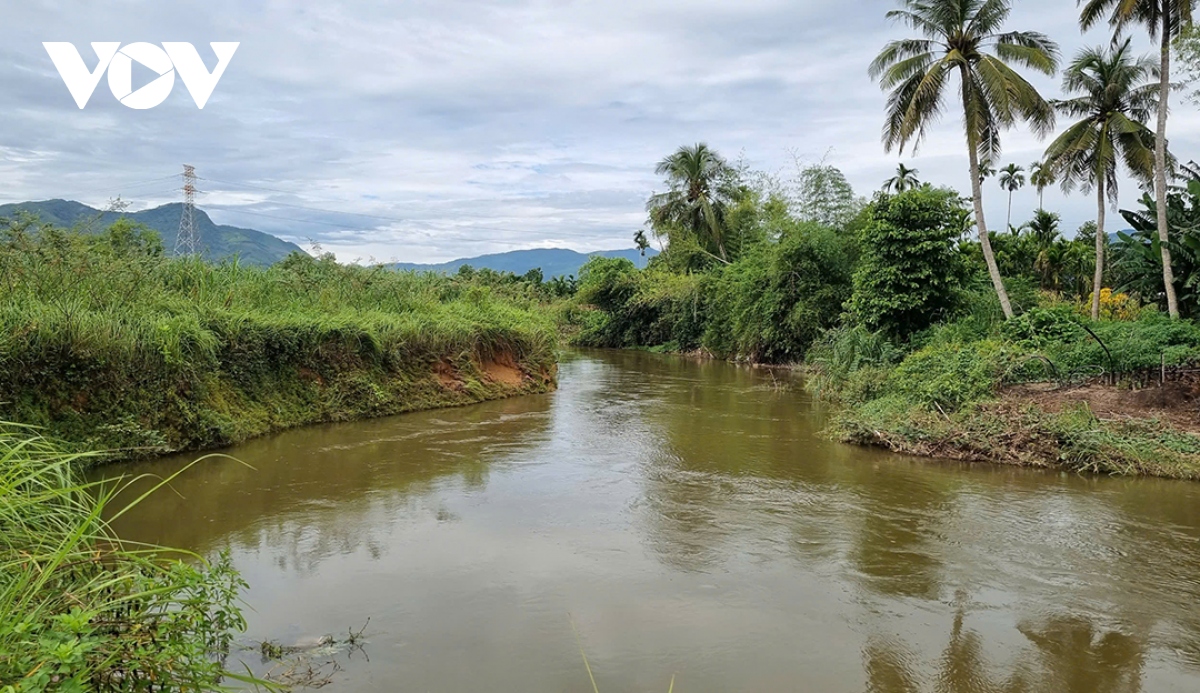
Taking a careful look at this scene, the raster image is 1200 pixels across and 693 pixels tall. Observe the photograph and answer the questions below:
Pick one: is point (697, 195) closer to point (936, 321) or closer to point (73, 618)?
point (936, 321)

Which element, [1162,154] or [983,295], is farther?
[983,295]

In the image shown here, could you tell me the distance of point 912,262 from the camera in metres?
16.2

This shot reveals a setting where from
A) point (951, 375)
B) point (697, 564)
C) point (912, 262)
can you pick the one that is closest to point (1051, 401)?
point (951, 375)

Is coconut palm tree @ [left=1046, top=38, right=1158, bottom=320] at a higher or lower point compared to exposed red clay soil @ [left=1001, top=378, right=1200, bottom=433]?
higher

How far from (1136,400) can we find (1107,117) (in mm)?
11057

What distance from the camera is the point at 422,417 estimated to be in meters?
12.6

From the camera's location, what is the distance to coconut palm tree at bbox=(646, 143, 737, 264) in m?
34.2

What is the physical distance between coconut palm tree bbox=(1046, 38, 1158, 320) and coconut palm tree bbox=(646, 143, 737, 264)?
16.7 meters

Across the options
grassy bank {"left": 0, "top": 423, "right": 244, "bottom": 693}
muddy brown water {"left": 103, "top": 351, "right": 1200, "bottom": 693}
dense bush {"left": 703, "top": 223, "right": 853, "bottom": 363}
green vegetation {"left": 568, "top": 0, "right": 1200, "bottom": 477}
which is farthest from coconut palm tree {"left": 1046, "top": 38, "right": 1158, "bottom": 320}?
grassy bank {"left": 0, "top": 423, "right": 244, "bottom": 693}

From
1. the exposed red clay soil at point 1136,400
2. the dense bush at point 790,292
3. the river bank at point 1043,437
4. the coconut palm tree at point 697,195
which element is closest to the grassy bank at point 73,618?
the river bank at point 1043,437

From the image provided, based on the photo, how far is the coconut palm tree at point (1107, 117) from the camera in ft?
56.2

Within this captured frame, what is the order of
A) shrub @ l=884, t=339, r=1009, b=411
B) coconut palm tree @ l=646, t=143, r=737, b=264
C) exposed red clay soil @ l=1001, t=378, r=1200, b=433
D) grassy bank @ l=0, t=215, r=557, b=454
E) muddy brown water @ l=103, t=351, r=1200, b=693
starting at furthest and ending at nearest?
coconut palm tree @ l=646, t=143, r=737, b=264, shrub @ l=884, t=339, r=1009, b=411, exposed red clay soil @ l=1001, t=378, r=1200, b=433, grassy bank @ l=0, t=215, r=557, b=454, muddy brown water @ l=103, t=351, r=1200, b=693

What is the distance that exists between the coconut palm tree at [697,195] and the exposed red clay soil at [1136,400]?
23654 mm

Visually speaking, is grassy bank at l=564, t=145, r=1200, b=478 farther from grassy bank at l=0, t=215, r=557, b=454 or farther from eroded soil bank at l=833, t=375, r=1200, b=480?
grassy bank at l=0, t=215, r=557, b=454
